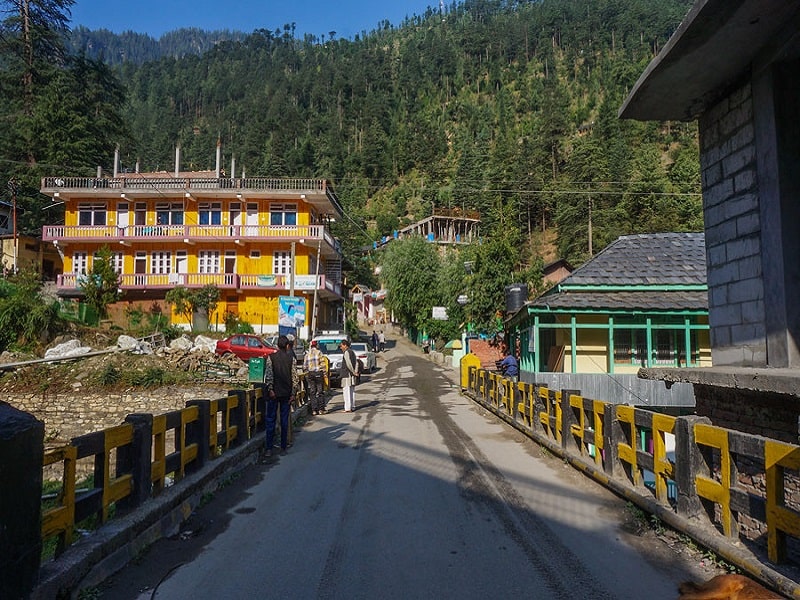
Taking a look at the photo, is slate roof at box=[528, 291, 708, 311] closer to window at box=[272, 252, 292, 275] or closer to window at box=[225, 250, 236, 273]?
window at box=[272, 252, 292, 275]

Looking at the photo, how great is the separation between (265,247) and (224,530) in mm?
36690

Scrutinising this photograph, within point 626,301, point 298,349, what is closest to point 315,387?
point 626,301

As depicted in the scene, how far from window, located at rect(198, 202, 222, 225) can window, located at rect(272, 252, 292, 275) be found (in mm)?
4605

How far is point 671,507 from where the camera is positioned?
229 inches

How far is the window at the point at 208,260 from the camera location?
1629 inches

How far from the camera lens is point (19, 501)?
10.5 ft

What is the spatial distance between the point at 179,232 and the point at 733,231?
38.6 m

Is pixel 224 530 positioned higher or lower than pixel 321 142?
lower

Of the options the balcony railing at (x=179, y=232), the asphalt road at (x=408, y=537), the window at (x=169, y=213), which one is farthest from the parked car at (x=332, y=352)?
the window at (x=169, y=213)

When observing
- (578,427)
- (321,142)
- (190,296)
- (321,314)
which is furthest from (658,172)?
(321,142)

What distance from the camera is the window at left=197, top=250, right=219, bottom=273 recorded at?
4138 cm

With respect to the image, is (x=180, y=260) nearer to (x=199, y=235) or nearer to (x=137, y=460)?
(x=199, y=235)

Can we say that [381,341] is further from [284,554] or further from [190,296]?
[284,554]

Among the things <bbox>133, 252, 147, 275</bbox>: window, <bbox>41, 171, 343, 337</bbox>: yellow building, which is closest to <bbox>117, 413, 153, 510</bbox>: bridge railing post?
<bbox>41, 171, 343, 337</bbox>: yellow building
